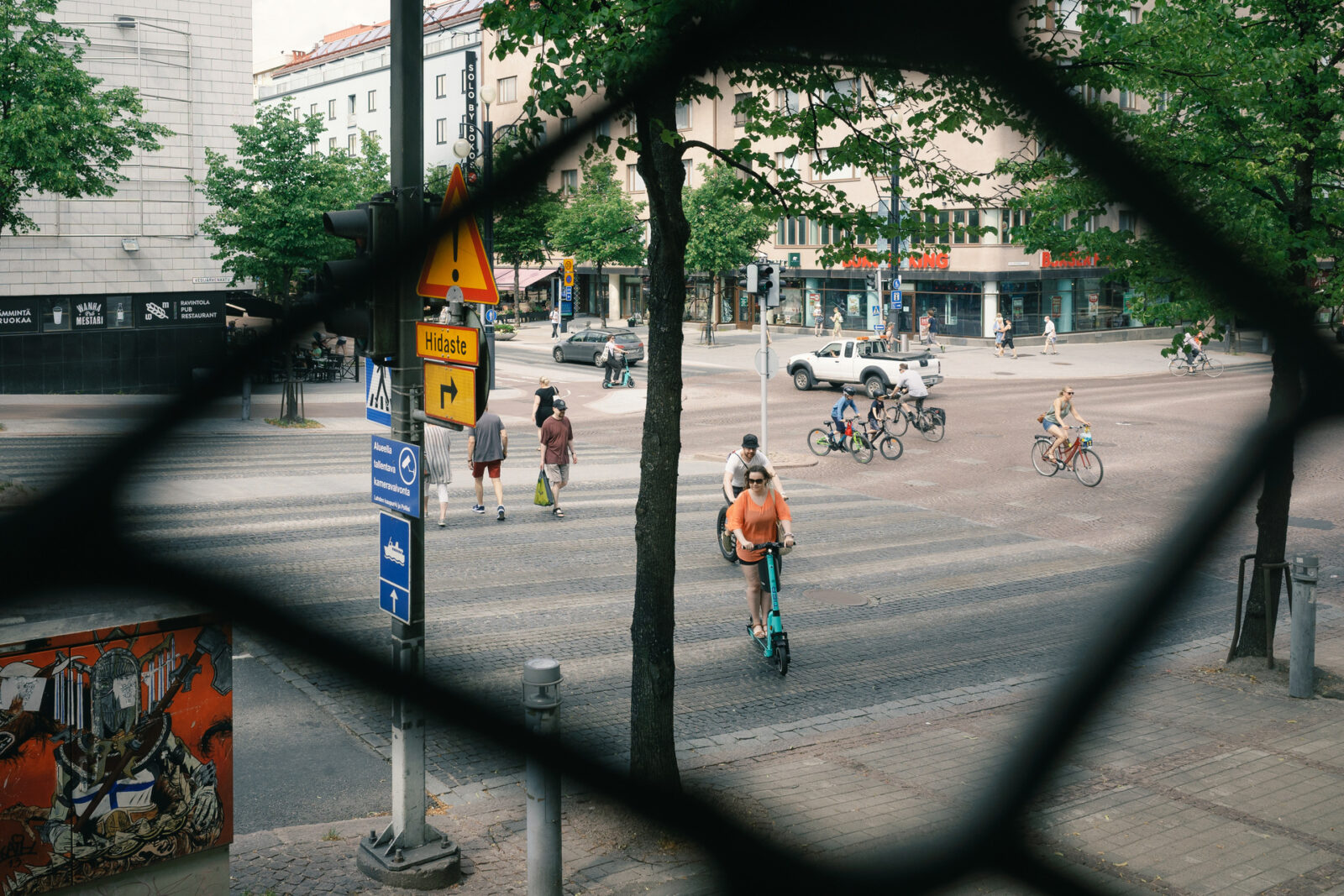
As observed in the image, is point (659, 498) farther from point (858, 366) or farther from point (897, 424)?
point (858, 366)

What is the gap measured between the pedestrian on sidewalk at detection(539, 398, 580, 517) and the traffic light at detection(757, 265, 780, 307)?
452 centimetres

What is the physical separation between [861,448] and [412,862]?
55.5ft

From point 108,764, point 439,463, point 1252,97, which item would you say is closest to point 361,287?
point 108,764

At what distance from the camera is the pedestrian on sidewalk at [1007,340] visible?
35631 mm

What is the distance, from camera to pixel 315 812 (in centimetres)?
Result: 699

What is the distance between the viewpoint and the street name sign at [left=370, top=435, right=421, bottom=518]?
600cm

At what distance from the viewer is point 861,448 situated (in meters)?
22.2

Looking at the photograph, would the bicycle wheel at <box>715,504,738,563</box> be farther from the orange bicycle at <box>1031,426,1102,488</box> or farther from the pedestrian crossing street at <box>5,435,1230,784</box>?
the orange bicycle at <box>1031,426,1102,488</box>

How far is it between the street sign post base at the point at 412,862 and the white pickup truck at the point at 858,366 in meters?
25.7

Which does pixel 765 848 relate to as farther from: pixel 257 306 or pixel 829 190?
pixel 829 190

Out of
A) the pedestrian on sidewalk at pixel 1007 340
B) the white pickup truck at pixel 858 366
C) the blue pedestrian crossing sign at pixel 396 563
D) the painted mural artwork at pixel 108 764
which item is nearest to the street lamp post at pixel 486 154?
the painted mural artwork at pixel 108 764

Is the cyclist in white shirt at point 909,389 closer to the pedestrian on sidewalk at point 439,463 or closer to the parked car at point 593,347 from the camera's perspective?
the pedestrian on sidewalk at point 439,463

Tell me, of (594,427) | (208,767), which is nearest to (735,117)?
(208,767)

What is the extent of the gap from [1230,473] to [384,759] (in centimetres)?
784
